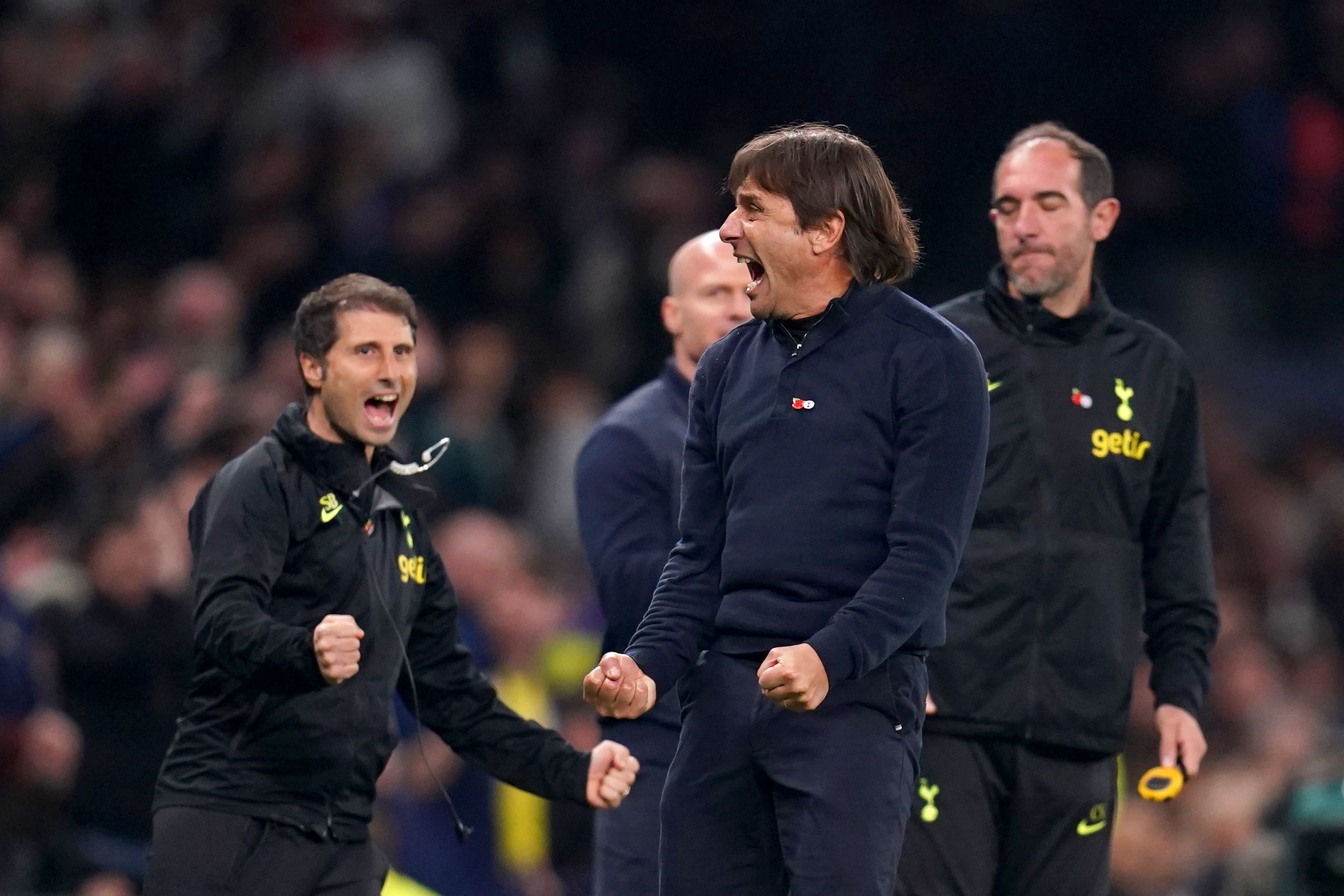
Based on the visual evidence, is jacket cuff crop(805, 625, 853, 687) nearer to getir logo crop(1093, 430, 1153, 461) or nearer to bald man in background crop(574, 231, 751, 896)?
bald man in background crop(574, 231, 751, 896)

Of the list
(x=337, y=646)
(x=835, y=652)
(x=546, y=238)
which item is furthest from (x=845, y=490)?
(x=546, y=238)

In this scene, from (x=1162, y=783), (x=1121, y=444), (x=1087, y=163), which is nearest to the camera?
(x=1162, y=783)

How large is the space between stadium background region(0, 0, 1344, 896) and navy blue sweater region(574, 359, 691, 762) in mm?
2835

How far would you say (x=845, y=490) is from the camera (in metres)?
3.78

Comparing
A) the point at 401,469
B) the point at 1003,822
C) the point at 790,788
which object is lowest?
the point at 1003,822

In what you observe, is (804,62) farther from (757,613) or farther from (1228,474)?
(757,613)

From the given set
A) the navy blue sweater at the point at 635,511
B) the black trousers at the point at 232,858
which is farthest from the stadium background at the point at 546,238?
the black trousers at the point at 232,858

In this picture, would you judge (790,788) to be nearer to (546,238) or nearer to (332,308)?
(332,308)

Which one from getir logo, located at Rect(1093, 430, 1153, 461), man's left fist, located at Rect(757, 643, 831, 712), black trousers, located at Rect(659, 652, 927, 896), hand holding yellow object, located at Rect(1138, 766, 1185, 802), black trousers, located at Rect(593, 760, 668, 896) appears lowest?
black trousers, located at Rect(593, 760, 668, 896)

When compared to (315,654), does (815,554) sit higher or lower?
higher

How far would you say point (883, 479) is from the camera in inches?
150

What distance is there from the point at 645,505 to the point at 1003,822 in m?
1.19

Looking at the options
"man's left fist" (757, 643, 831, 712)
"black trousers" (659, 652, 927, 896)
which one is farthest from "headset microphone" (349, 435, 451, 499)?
"man's left fist" (757, 643, 831, 712)

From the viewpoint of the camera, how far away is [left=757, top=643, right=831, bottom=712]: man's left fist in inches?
139
